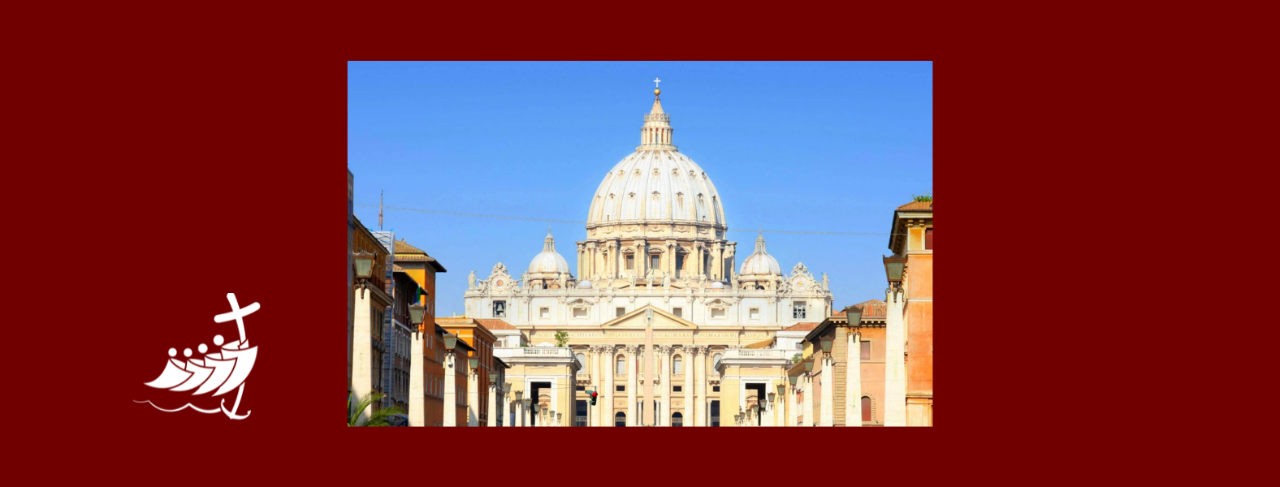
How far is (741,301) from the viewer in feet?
577

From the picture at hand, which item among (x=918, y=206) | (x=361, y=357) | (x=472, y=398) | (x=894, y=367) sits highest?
(x=918, y=206)

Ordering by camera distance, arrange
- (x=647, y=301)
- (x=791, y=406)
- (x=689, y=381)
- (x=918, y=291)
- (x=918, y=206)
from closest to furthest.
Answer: (x=918, y=291), (x=918, y=206), (x=791, y=406), (x=689, y=381), (x=647, y=301)

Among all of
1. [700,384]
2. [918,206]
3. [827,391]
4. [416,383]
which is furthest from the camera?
[700,384]

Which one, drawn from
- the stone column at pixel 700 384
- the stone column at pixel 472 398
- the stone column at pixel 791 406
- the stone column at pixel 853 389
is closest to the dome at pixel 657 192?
the stone column at pixel 700 384

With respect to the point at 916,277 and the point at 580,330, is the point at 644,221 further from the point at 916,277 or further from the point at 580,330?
the point at 916,277

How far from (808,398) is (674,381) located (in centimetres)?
10826

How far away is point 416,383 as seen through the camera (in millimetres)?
40000

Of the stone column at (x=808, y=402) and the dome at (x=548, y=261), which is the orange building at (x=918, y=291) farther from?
the dome at (x=548, y=261)

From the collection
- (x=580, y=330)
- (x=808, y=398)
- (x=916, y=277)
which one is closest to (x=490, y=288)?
(x=580, y=330)

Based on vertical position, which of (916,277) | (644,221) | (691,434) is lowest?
(691,434)

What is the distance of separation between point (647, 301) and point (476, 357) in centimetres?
11132

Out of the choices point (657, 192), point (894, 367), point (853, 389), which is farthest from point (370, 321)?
point (657, 192)

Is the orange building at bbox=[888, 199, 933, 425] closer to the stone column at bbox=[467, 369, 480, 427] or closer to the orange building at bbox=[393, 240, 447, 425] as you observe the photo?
the orange building at bbox=[393, 240, 447, 425]
